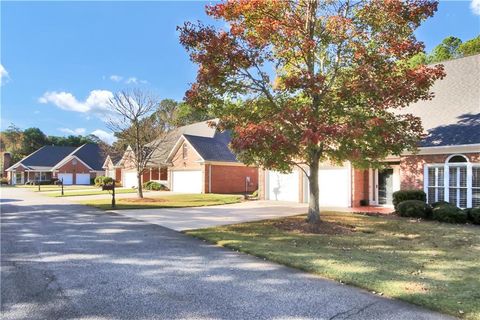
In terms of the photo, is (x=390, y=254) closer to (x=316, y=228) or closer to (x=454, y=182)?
(x=316, y=228)

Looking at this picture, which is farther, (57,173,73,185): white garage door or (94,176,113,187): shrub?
(57,173,73,185): white garage door

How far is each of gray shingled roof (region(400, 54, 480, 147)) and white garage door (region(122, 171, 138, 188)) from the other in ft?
105

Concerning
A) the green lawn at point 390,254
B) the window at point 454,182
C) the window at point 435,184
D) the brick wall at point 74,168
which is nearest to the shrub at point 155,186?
the brick wall at point 74,168

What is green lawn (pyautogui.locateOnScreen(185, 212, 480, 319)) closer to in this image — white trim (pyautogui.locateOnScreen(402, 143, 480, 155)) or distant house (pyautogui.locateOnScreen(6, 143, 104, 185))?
white trim (pyautogui.locateOnScreen(402, 143, 480, 155))

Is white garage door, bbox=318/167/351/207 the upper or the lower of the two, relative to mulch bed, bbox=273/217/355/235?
upper

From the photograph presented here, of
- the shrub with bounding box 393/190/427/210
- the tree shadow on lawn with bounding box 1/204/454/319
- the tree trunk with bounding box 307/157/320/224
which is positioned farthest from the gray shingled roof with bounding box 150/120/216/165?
the tree shadow on lawn with bounding box 1/204/454/319

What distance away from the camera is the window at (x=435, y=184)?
51.1 feet

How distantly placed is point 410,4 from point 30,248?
1205cm

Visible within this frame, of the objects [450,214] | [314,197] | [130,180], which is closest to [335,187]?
[450,214]

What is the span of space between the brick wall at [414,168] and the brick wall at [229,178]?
17.4 meters

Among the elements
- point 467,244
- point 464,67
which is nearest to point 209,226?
point 467,244

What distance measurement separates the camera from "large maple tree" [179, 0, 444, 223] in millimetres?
10297

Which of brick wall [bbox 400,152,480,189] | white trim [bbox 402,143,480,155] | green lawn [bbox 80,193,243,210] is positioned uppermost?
white trim [bbox 402,143,480,155]

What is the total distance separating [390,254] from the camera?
8.09 meters
